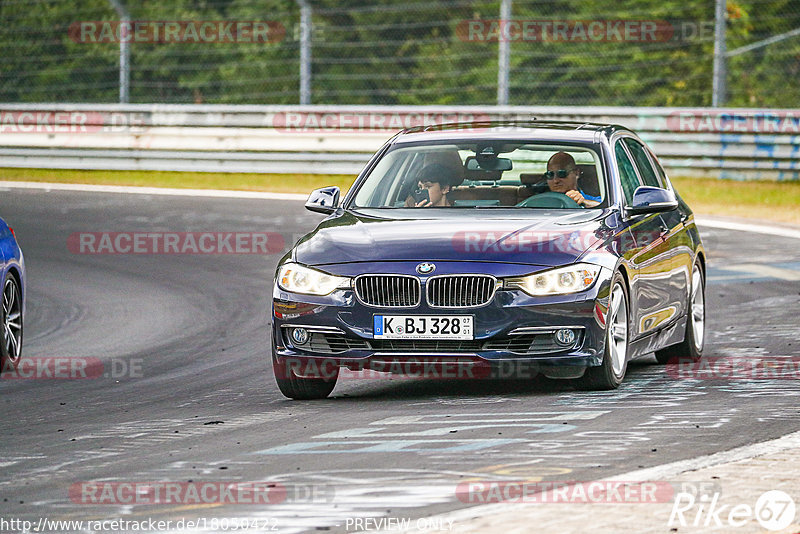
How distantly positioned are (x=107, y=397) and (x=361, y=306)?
6.12ft

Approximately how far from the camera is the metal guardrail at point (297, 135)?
947 inches

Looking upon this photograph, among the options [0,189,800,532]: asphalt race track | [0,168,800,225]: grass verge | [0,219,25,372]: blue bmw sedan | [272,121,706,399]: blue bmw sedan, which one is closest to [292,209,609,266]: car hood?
[272,121,706,399]: blue bmw sedan

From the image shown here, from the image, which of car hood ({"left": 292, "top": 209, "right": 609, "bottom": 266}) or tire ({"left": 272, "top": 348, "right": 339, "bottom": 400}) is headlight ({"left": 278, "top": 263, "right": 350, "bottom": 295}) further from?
tire ({"left": 272, "top": 348, "right": 339, "bottom": 400})

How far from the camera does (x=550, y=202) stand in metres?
10.1

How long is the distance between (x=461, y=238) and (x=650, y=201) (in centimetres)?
145

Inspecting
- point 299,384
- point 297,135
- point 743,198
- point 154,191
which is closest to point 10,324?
point 299,384

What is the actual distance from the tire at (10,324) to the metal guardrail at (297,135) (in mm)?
13974

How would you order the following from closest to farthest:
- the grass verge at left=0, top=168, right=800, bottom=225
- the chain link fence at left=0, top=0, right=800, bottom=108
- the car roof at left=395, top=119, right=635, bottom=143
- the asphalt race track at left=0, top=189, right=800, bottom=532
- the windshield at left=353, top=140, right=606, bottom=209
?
the asphalt race track at left=0, top=189, right=800, bottom=532 → the windshield at left=353, top=140, right=606, bottom=209 → the car roof at left=395, top=119, right=635, bottom=143 → the grass verge at left=0, top=168, right=800, bottom=225 → the chain link fence at left=0, top=0, right=800, bottom=108

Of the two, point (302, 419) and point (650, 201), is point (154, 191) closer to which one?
point (650, 201)

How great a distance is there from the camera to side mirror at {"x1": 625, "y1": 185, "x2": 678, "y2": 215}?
9.95 meters

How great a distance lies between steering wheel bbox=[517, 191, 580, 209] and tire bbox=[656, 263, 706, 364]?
1487 mm

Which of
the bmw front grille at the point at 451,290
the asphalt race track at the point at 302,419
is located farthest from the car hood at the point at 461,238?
the asphalt race track at the point at 302,419

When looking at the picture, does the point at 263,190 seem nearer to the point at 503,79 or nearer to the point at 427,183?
the point at 503,79

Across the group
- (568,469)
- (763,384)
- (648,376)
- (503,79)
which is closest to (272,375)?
(648,376)
